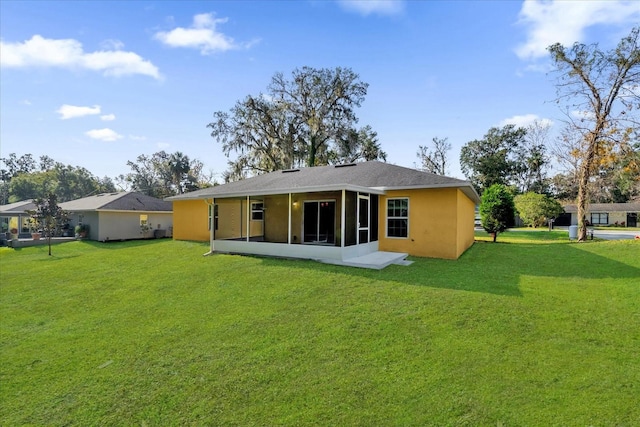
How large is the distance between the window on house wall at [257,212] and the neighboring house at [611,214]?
3914cm

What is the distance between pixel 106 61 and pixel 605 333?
17.0m

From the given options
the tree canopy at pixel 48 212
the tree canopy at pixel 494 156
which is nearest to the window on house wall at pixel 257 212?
the tree canopy at pixel 48 212

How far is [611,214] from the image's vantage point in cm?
3791

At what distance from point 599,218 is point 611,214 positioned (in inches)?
47.7

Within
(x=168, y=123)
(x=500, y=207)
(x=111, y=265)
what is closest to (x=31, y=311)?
(x=111, y=265)

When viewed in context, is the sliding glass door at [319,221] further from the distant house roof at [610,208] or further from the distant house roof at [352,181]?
the distant house roof at [610,208]

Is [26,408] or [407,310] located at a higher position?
[407,310]

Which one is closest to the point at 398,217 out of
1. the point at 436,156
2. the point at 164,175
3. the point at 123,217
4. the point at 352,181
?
the point at 352,181

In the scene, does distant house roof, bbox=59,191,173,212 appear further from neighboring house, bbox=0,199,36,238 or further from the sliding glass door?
the sliding glass door

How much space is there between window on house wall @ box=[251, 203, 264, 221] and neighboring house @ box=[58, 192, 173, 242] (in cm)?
1091

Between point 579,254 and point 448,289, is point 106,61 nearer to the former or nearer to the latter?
point 448,289

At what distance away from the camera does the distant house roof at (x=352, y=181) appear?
10273mm

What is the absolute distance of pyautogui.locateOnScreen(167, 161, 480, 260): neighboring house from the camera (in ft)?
34.3

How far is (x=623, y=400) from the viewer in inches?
128
